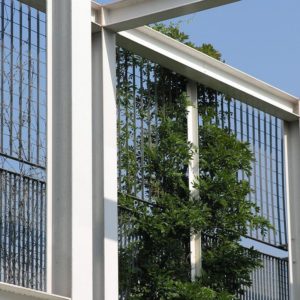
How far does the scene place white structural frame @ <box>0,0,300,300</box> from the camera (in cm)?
896

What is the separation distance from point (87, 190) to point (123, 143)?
2.58 meters

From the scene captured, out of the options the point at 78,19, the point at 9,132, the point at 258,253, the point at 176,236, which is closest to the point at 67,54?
the point at 78,19

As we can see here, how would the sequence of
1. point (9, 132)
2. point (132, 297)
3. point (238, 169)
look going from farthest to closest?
point (238, 169), point (132, 297), point (9, 132)

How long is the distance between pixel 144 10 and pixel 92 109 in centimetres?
95

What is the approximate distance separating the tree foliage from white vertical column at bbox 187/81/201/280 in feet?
0.20

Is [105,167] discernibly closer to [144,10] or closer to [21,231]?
[21,231]

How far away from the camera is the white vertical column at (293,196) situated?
44.3 feet

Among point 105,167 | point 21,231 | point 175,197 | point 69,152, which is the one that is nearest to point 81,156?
point 69,152

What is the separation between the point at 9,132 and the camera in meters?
9.97

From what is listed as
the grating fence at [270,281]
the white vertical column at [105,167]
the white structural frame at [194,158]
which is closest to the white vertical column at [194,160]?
the white structural frame at [194,158]

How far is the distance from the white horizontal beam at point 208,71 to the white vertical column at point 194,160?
0.57 ft

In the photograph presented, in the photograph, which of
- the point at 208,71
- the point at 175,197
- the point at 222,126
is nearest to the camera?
the point at 175,197

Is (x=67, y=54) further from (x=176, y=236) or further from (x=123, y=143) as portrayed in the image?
(x=176, y=236)

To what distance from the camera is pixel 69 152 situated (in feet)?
29.8
